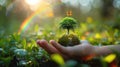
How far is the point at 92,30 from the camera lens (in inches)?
301

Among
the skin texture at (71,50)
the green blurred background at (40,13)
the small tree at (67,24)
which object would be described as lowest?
the skin texture at (71,50)

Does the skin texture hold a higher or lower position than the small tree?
lower

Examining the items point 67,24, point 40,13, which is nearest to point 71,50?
point 67,24

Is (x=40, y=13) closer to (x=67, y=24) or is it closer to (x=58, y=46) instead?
(x=67, y=24)

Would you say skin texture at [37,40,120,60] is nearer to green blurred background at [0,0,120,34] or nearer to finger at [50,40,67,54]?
finger at [50,40,67,54]

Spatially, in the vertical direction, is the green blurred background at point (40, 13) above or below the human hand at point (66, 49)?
above

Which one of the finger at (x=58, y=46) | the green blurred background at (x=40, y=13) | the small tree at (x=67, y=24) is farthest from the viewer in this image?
the green blurred background at (x=40, y=13)

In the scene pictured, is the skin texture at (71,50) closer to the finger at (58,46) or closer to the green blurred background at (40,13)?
the finger at (58,46)

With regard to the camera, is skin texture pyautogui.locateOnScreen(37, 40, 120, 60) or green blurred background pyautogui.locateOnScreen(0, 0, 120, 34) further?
green blurred background pyautogui.locateOnScreen(0, 0, 120, 34)

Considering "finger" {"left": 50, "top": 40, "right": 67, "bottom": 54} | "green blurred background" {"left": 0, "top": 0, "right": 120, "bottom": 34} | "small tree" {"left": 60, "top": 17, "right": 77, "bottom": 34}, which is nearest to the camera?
"finger" {"left": 50, "top": 40, "right": 67, "bottom": 54}

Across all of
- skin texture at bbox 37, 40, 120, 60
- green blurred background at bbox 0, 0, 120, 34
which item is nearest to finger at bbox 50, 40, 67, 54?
skin texture at bbox 37, 40, 120, 60

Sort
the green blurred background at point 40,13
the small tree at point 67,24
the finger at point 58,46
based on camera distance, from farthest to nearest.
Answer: the green blurred background at point 40,13 → the small tree at point 67,24 → the finger at point 58,46

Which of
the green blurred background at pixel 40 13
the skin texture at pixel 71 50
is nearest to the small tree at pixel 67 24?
the skin texture at pixel 71 50

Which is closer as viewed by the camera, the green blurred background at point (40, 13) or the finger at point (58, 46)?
the finger at point (58, 46)
